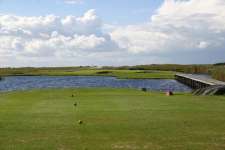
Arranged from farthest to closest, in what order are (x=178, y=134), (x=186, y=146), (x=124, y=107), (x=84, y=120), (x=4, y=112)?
1. (x=124, y=107)
2. (x=4, y=112)
3. (x=84, y=120)
4. (x=178, y=134)
5. (x=186, y=146)

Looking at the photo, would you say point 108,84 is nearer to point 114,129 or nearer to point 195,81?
point 195,81

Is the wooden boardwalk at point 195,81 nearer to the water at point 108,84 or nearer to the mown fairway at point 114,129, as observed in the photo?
the water at point 108,84

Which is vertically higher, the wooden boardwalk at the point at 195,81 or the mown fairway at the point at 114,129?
the mown fairway at the point at 114,129

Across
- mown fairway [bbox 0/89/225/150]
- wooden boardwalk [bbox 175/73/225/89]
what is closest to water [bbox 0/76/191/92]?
wooden boardwalk [bbox 175/73/225/89]

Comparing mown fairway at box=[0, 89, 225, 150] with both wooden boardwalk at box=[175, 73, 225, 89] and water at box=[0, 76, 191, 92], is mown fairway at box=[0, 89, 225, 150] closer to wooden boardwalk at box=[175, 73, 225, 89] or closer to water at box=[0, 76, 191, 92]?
wooden boardwalk at box=[175, 73, 225, 89]

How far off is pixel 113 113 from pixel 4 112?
563 cm

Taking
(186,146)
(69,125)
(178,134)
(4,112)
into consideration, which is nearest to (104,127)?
(69,125)

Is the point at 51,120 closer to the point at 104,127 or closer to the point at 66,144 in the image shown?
the point at 104,127

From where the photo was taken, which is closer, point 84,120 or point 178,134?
point 178,134

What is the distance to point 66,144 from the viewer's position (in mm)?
14680

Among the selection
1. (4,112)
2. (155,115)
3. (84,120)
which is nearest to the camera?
(84,120)

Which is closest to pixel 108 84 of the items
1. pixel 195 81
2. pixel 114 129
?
pixel 195 81

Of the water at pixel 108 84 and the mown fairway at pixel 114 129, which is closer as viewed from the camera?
the mown fairway at pixel 114 129

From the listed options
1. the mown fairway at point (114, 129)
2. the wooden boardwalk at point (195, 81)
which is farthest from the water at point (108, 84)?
the mown fairway at point (114, 129)
